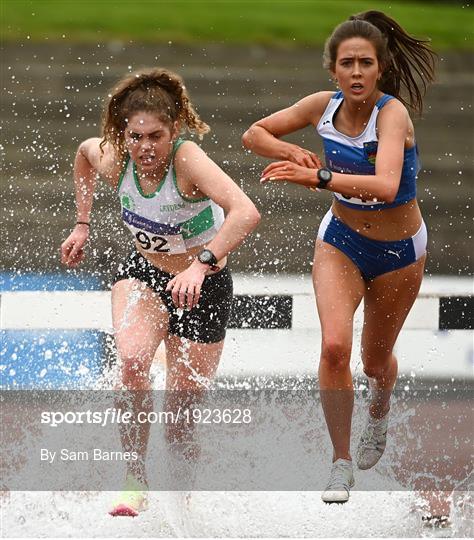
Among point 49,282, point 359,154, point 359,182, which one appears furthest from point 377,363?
point 49,282

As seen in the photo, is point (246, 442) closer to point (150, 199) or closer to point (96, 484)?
point (96, 484)

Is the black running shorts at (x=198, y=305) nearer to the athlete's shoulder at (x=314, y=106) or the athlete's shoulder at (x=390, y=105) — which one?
the athlete's shoulder at (x=314, y=106)

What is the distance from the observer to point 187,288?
5.04 metres

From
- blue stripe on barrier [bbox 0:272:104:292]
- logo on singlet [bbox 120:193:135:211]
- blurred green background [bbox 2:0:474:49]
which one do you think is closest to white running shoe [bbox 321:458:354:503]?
logo on singlet [bbox 120:193:135:211]

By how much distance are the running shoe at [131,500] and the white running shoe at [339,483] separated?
0.69m

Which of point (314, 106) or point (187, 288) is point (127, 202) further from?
point (314, 106)

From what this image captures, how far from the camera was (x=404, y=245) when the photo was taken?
5609 mm

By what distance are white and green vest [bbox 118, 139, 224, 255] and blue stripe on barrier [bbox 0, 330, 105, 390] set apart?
4.81 ft

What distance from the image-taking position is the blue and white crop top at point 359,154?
526 centimetres

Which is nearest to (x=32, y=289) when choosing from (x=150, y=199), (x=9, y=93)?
(x=150, y=199)

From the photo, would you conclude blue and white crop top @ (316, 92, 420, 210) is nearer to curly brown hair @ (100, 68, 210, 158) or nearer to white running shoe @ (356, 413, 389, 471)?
curly brown hair @ (100, 68, 210, 158)

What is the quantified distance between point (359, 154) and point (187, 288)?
0.83m

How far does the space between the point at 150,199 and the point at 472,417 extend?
7.70 ft

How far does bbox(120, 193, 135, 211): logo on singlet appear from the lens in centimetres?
553
